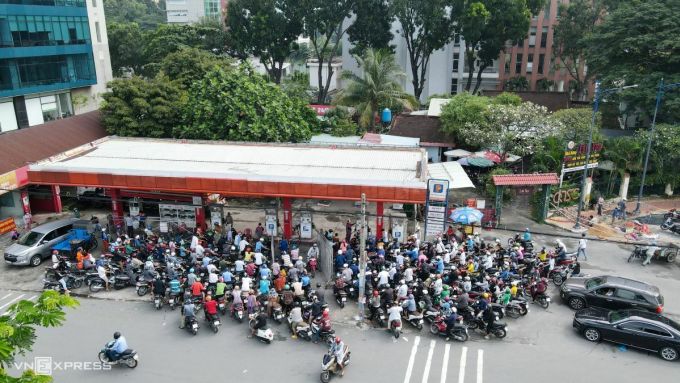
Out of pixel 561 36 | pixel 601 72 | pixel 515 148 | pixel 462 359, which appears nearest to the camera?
pixel 462 359

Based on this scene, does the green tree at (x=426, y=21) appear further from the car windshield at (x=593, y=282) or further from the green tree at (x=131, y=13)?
the green tree at (x=131, y=13)

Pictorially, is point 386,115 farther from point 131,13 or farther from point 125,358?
point 131,13

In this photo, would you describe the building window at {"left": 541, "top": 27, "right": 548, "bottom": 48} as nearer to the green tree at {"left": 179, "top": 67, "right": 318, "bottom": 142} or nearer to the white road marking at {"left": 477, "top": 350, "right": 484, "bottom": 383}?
the green tree at {"left": 179, "top": 67, "right": 318, "bottom": 142}

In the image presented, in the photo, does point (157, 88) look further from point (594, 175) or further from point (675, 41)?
point (675, 41)

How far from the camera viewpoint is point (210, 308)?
15797 mm

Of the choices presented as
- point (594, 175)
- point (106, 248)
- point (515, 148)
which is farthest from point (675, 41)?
point (106, 248)

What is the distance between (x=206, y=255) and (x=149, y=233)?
3.64m

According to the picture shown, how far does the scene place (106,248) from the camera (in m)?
21.8

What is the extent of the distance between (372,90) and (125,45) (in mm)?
35507

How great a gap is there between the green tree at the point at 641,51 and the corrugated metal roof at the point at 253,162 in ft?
52.1

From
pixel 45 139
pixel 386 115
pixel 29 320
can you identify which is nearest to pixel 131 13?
pixel 45 139

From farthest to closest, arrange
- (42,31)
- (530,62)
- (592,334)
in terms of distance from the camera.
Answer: (530,62), (42,31), (592,334)

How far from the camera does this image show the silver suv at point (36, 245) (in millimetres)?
20328

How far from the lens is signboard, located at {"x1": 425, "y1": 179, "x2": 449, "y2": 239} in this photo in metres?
21.1
